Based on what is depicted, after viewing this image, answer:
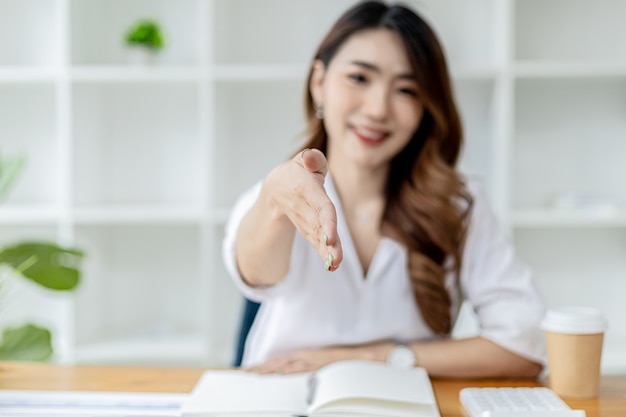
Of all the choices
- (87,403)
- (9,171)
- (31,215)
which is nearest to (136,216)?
(31,215)

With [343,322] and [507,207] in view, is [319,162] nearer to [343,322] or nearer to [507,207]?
[343,322]

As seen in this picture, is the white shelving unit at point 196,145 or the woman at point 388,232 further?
the white shelving unit at point 196,145

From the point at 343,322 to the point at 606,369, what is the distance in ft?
4.49

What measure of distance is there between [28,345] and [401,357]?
0.86 m

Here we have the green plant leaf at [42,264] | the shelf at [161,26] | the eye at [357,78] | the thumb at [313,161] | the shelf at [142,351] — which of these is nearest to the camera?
the thumb at [313,161]

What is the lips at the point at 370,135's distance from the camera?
1.80 meters

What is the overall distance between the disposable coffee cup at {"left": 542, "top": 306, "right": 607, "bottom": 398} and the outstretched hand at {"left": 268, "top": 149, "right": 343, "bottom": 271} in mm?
454

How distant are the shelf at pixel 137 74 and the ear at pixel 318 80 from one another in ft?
2.80

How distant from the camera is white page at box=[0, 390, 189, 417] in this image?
1.21 m

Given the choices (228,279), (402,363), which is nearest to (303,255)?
(402,363)

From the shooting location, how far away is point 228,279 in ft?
10.1

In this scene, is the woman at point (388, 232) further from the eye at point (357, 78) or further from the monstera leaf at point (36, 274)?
the monstera leaf at point (36, 274)

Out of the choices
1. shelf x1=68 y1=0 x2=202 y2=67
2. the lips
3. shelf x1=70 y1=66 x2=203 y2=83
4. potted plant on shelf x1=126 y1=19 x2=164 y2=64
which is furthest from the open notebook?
shelf x1=68 y1=0 x2=202 y2=67

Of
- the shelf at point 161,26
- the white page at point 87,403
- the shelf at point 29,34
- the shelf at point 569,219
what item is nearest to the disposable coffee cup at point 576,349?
the white page at point 87,403
